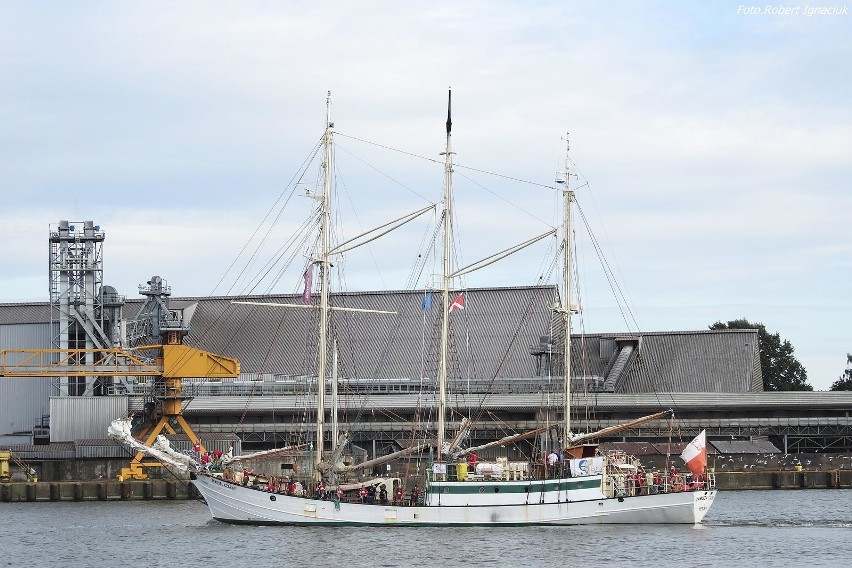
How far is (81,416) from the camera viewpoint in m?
126

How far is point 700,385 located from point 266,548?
245 ft

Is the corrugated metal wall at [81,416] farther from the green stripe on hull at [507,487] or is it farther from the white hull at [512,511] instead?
the green stripe on hull at [507,487]

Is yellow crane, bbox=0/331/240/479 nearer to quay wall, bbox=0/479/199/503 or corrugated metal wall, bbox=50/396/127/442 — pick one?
quay wall, bbox=0/479/199/503

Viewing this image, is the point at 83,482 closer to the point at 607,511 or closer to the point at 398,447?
the point at 398,447

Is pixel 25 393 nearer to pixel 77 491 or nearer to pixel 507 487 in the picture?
pixel 77 491

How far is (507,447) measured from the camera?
129m

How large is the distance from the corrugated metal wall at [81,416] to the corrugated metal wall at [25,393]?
908 centimetres

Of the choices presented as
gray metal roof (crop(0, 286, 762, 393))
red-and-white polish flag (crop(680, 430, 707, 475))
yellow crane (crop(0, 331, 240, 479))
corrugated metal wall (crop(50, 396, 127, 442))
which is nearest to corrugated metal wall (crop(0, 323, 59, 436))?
gray metal roof (crop(0, 286, 762, 393))

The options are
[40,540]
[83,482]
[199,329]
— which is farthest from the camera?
[199,329]

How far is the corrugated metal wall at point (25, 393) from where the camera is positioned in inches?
5344

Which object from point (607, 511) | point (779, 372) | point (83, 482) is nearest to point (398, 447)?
point (83, 482)

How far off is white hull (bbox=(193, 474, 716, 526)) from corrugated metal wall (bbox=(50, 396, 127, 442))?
4330 cm

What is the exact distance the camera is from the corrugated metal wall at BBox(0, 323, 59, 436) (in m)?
136

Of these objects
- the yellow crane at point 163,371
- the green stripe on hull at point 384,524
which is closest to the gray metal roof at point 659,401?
the yellow crane at point 163,371
